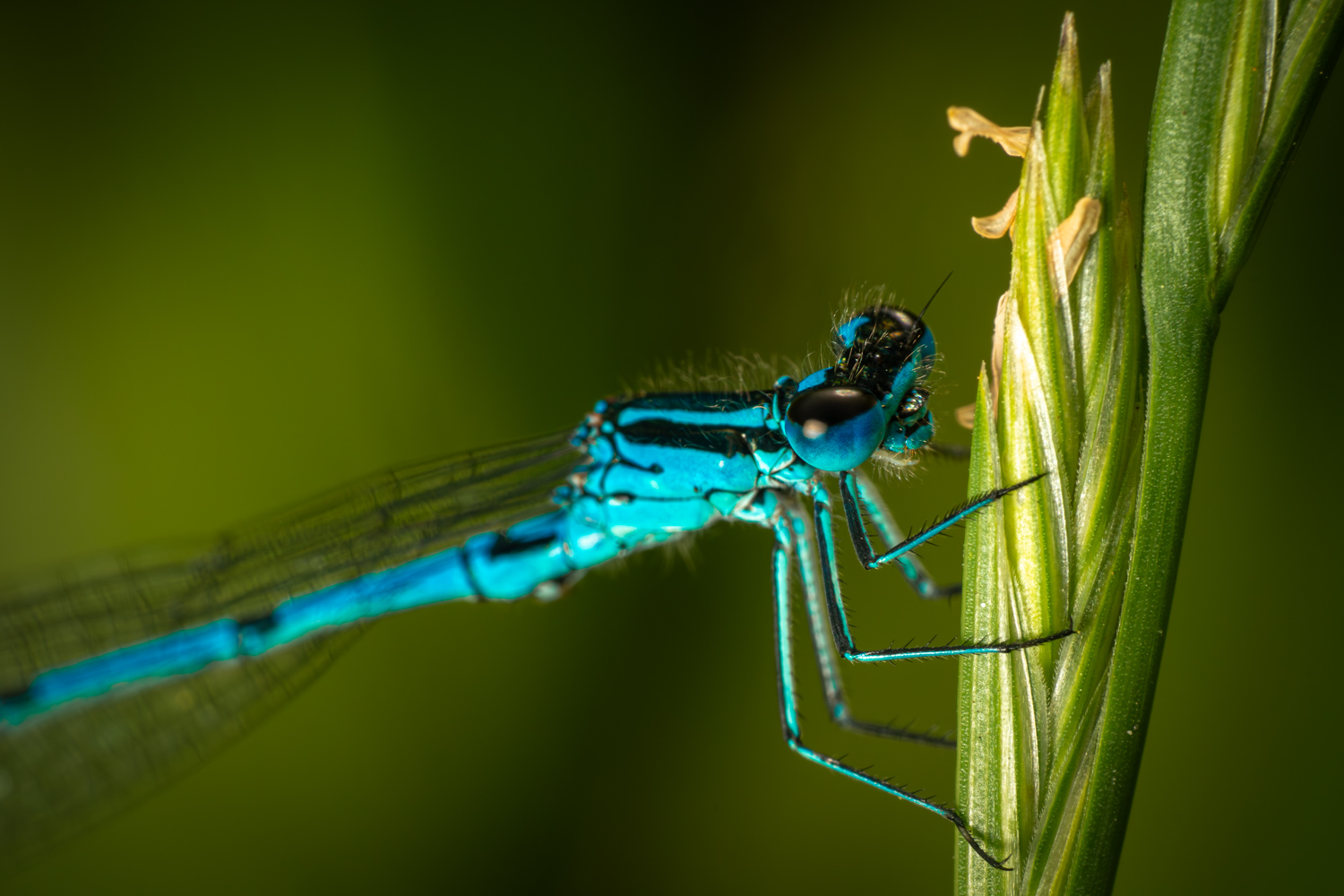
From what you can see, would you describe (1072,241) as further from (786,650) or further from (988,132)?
(786,650)

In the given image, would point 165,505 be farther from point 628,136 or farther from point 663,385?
point 628,136

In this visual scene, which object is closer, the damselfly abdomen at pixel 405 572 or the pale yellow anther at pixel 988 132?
the pale yellow anther at pixel 988 132

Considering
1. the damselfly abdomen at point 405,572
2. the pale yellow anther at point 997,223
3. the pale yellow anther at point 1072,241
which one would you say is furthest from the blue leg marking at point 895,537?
the pale yellow anther at point 1072,241

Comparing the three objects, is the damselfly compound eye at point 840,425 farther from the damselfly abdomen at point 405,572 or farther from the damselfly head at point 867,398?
the damselfly abdomen at point 405,572

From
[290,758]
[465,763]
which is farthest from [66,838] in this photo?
[465,763]

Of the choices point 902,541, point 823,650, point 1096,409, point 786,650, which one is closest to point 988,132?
point 1096,409

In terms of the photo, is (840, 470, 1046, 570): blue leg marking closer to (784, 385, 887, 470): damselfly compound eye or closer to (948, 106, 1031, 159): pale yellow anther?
(784, 385, 887, 470): damselfly compound eye

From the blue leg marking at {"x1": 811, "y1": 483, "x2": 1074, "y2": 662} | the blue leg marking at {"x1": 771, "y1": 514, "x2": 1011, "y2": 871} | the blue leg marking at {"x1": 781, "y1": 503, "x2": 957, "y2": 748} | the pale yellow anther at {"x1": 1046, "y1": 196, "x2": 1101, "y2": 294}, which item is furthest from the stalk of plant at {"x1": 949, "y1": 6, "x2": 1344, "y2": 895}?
the blue leg marking at {"x1": 781, "y1": 503, "x2": 957, "y2": 748}
